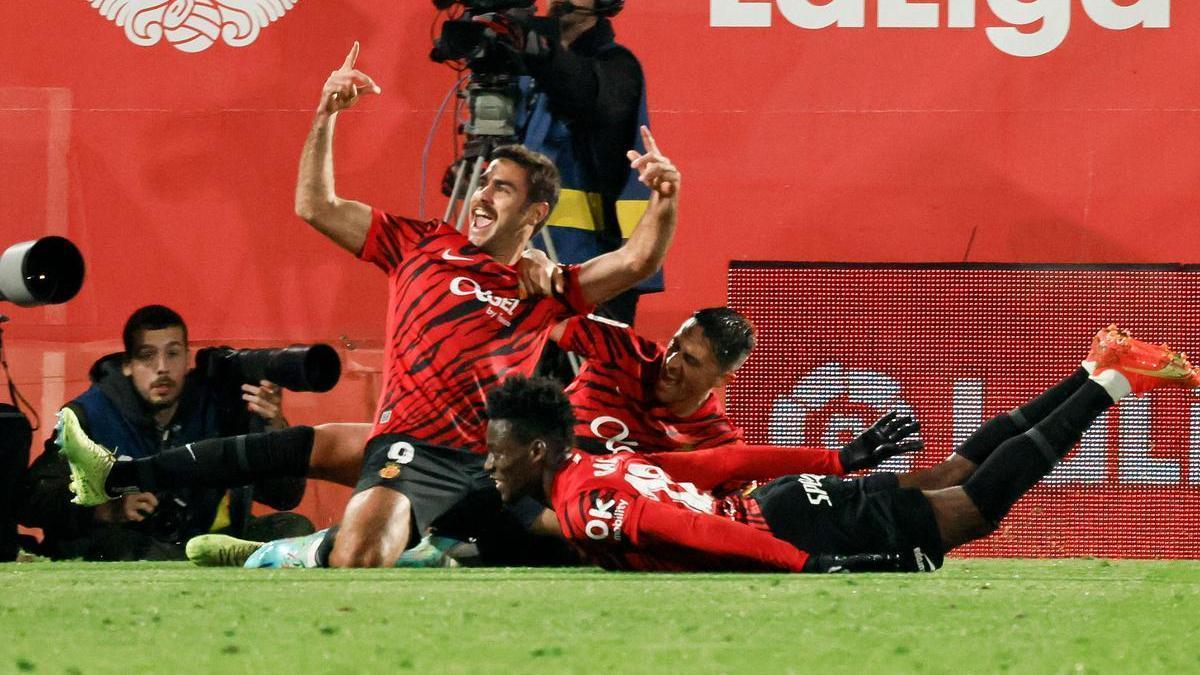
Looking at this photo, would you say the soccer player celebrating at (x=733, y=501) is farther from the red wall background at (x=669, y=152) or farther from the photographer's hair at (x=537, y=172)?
the red wall background at (x=669, y=152)

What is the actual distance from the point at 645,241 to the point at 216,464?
1.40 metres

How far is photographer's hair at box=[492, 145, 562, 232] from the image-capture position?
5.44 metres

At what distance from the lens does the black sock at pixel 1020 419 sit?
531 cm

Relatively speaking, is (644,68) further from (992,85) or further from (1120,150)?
(1120,150)

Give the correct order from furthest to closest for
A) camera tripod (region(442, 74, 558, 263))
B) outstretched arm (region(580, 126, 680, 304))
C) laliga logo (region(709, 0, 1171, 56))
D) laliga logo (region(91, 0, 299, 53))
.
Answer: laliga logo (region(91, 0, 299, 53))
laliga logo (region(709, 0, 1171, 56))
camera tripod (region(442, 74, 558, 263))
outstretched arm (region(580, 126, 680, 304))

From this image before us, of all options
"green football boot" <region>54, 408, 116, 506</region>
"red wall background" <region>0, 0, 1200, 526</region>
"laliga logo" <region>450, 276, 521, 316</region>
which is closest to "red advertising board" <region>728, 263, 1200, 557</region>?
"red wall background" <region>0, 0, 1200, 526</region>

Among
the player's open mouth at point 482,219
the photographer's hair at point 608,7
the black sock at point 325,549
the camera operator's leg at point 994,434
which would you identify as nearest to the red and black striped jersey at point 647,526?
the black sock at point 325,549

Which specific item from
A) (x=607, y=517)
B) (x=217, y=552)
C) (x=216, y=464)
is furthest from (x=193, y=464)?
(x=607, y=517)

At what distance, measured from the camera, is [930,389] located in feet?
20.9

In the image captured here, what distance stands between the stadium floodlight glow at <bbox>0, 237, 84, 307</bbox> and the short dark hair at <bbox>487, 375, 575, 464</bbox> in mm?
1641

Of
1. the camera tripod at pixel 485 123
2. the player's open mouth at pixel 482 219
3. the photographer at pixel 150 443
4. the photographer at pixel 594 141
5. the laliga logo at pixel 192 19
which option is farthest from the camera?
the laliga logo at pixel 192 19

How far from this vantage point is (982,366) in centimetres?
637

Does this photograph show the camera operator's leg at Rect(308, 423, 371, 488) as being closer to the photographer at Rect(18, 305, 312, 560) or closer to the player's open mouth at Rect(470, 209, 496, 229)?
the photographer at Rect(18, 305, 312, 560)

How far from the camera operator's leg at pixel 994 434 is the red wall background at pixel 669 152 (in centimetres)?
135
